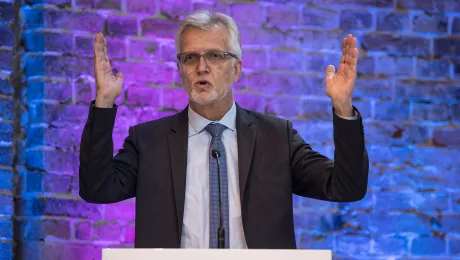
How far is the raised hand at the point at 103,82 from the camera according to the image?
2057 mm

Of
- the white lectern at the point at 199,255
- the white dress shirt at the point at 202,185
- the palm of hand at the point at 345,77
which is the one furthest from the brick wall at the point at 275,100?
the white lectern at the point at 199,255

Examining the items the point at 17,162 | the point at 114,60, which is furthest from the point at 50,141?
the point at 114,60

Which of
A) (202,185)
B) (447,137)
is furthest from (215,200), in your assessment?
(447,137)

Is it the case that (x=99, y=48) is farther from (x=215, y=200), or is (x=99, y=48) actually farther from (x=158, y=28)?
(x=158, y=28)

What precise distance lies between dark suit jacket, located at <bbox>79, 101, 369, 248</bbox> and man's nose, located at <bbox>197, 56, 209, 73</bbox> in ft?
0.70

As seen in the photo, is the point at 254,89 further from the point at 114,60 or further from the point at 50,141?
the point at 50,141

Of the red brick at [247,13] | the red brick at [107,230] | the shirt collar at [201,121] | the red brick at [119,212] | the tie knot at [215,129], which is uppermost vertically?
the red brick at [247,13]

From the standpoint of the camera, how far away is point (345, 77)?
2096 millimetres

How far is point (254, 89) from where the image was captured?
2.96 meters

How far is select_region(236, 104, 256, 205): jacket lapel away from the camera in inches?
87.1

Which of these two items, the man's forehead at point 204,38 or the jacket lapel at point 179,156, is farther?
the man's forehead at point 204,38

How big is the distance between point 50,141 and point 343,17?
4.62 ft

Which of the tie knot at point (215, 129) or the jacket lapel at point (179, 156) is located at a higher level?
the tie knot at point (215, 129)

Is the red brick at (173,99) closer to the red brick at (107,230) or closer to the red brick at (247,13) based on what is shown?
the red brick at (247,13)
